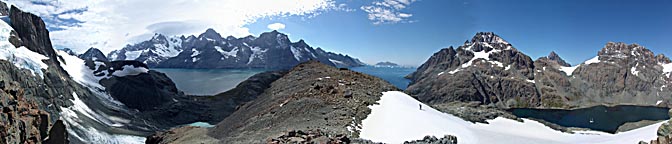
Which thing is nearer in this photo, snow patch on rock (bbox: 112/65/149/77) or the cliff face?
the cliff face

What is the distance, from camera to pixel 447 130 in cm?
2592

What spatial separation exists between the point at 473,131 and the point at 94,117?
96.4 meters

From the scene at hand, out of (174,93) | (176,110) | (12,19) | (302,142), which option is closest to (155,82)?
(174,93)

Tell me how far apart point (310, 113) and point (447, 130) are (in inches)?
354

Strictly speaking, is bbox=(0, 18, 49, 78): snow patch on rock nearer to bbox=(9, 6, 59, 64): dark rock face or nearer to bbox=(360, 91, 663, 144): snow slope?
bbox=(9, 6, 59, 64): dark rock face

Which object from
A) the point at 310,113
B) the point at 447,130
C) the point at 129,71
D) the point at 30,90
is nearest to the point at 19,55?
the point at 30,90

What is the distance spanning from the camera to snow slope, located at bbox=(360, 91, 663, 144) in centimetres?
2377

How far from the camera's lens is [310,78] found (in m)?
42.1

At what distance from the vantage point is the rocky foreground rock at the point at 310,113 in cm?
2462

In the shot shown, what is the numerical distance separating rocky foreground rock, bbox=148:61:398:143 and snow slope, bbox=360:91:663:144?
1.11m

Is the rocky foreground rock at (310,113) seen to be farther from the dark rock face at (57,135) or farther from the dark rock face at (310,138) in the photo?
the dark rock face at (57,135)

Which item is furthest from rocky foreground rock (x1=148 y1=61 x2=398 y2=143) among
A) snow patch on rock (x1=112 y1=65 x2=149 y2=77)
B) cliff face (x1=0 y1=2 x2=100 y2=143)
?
snow patch on rock (x1=112 y1=65 x2=149 y2=77)

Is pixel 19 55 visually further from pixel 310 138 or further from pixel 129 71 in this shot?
pixel 310 138

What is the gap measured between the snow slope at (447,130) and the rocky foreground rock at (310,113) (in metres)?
1.11
